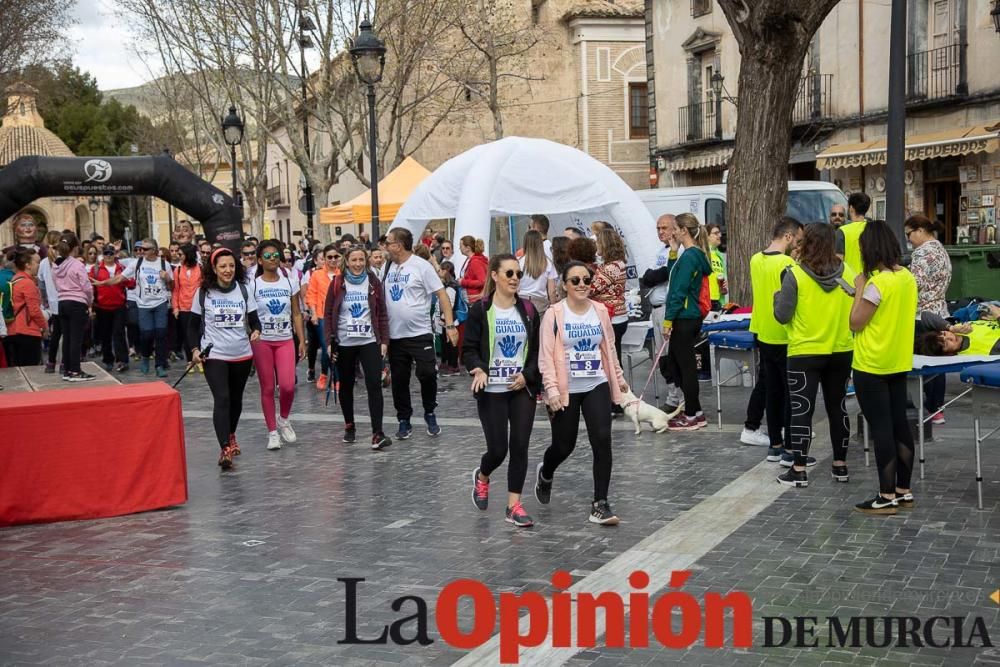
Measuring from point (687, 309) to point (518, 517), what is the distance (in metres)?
3.70

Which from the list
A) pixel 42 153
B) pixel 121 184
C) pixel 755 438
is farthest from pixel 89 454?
pixel 42 153

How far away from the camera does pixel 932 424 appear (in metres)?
9.98

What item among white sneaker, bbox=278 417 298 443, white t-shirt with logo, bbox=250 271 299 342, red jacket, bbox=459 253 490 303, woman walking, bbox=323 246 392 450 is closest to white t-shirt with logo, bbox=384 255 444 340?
woman walking, bbox=323 246 392 450

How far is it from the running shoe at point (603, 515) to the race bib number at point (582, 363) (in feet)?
2.66

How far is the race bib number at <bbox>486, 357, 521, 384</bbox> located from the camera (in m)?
7.41

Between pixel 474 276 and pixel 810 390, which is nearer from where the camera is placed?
pixel 810 390

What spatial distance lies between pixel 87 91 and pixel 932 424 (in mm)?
73501

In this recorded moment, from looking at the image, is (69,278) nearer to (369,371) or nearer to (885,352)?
(369,371)

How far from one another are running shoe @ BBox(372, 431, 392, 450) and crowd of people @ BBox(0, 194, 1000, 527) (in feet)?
0.06

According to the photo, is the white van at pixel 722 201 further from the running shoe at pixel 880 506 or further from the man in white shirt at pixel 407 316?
the running shoe at pixel 880 506

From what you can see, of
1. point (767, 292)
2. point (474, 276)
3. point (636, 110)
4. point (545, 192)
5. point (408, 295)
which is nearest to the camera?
point (767, 292)

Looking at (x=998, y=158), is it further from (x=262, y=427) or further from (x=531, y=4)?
(x=531, y=4)

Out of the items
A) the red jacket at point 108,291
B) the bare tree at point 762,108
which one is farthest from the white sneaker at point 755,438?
the red jacket at point 108,291

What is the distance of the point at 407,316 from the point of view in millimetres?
10664
